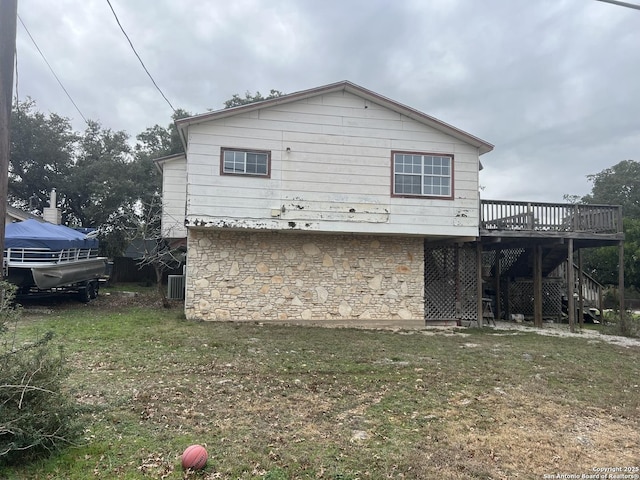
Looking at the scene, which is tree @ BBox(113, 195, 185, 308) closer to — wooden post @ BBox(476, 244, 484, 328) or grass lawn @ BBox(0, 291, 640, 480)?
grass lawn @ BBox(0, 291, 640, 480)

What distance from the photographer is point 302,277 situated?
12.0 meters

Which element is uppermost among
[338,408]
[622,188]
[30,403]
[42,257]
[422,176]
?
[622,188]

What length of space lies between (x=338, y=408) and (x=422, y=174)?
8.47m

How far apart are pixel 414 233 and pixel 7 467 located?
10.1m

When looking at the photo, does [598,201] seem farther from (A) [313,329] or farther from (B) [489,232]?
(A) [313,329]

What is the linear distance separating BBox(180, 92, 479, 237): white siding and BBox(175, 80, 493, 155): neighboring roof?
14 centimetres

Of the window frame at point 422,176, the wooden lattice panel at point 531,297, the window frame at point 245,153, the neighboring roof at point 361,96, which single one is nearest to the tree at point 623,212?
the wooden lattice panel at point 531,297

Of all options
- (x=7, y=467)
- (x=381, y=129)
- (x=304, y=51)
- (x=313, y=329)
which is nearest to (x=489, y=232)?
(x=381, y=129)

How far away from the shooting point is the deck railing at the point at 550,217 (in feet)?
41.6

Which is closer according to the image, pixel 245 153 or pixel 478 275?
pixel 245 153

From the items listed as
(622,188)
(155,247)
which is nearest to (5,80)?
(155,247)

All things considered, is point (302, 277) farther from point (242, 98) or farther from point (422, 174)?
point (242, 98)

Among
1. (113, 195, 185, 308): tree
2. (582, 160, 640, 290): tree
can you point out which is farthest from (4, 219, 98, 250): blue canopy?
(582, 160, 640, 290): tree

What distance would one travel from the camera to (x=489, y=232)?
40.5 ft
